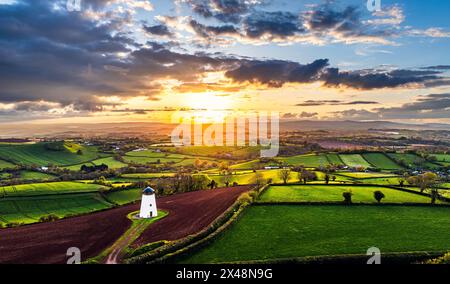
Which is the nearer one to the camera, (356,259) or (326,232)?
(356,259)

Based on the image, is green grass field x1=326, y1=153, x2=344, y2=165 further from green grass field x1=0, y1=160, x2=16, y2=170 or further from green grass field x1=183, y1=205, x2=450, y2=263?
green grass field x1=0, y1=160, x2=16, y2=170

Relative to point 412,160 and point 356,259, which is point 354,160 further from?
point 356,259

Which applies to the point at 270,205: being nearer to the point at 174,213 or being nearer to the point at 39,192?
the point at 174,213

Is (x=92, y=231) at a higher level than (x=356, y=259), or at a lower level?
lower

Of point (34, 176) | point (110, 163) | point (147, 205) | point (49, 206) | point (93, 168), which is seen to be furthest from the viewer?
point (110, 163)

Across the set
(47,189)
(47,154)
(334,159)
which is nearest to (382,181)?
(334,159)

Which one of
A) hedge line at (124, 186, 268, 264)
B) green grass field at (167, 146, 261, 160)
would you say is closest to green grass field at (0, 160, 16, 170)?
green grass field at (167, 146, 261, 160)
